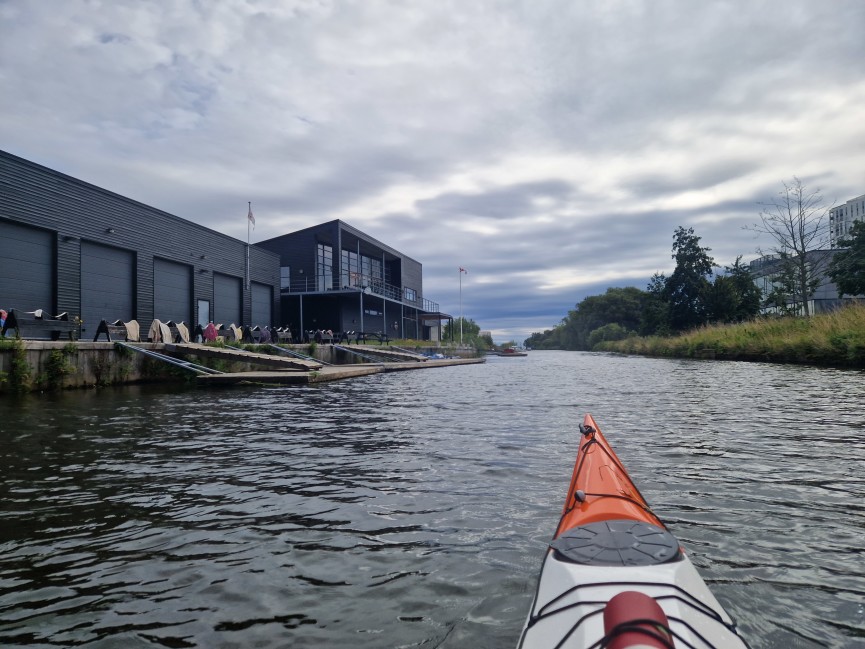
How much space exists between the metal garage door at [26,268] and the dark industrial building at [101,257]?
3 cm

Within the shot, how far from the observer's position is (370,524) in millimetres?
3346

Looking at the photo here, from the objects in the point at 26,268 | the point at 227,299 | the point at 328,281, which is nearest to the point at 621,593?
the point at 26,268

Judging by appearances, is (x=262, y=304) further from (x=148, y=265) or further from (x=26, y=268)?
(x=26, y=268)

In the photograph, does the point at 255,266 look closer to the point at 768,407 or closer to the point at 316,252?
the point at 316,252

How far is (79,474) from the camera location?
4.46m

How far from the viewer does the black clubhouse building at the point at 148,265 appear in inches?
652

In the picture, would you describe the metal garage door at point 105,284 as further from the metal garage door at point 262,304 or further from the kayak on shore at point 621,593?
the kayak on shore at point 621,593

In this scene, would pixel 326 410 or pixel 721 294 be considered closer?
pixel 326 410

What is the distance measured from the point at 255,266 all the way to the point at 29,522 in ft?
92.3

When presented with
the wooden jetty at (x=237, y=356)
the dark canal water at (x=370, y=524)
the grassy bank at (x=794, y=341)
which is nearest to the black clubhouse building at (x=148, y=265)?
the wooden jetty at (x=237, y=356)

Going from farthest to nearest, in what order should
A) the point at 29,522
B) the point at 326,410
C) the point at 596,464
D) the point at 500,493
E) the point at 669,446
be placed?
the point at 326,410 < the point at 669,446 < the point at 500,493 < the point at 29,522 < the point at 596,464

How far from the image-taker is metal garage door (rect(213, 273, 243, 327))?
1047 inches

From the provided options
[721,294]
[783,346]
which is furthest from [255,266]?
[721,294]

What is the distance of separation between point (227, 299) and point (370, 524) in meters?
26.4
